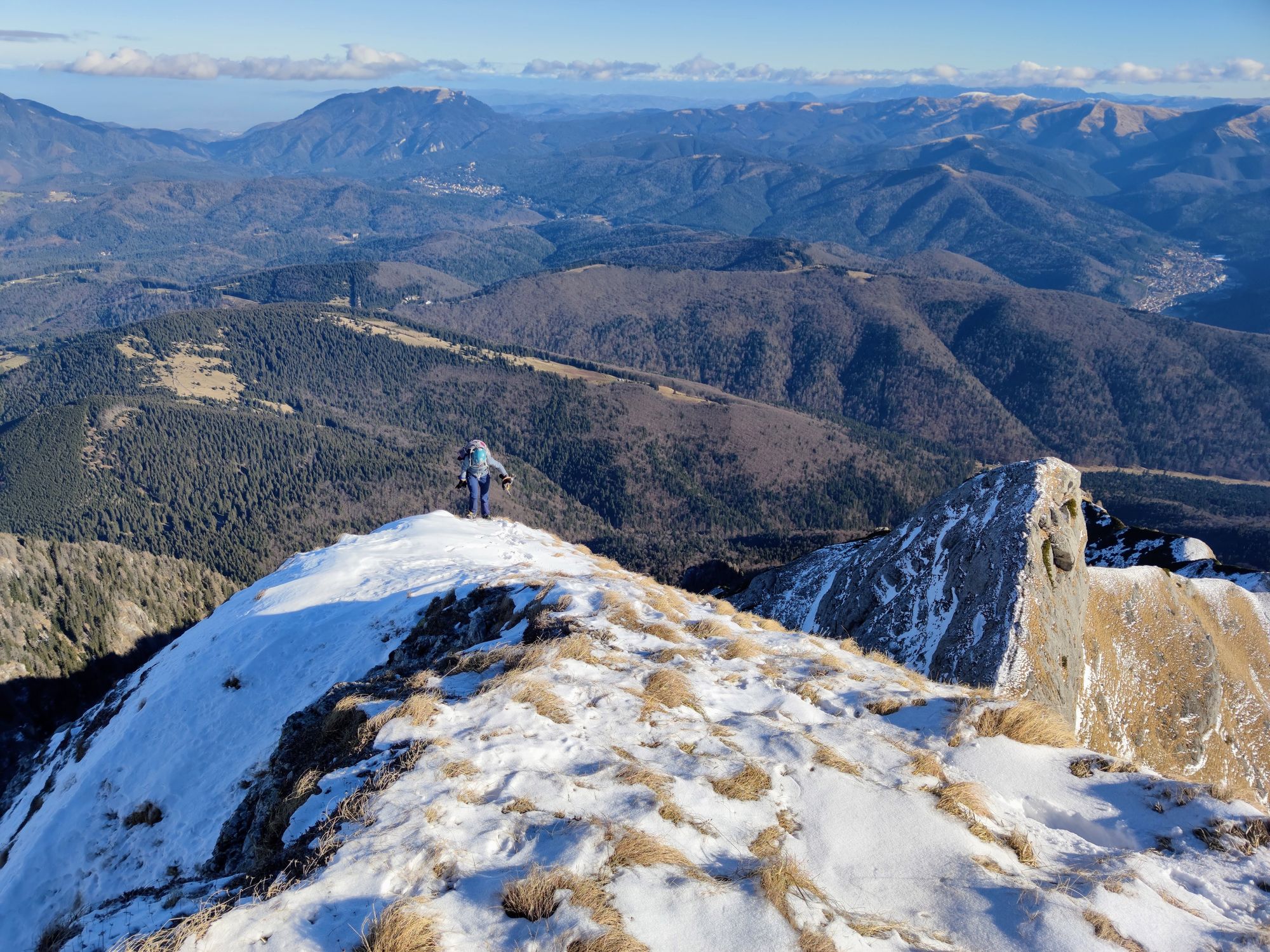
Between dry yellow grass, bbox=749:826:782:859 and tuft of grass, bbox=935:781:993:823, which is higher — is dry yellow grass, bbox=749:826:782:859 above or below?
above

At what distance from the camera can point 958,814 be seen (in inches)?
500

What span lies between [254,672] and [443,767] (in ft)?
60.2

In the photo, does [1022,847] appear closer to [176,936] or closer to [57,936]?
[176,936]

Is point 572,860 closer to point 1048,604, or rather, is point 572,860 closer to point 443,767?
point 443,767

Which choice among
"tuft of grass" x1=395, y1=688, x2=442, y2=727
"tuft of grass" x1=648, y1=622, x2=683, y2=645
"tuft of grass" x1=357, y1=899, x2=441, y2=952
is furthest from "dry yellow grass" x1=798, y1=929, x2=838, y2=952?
"tuft of grass" x1=648, y1=622, x2=683, y2=645

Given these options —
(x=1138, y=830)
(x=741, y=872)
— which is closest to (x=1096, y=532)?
(x=1138, y=830)

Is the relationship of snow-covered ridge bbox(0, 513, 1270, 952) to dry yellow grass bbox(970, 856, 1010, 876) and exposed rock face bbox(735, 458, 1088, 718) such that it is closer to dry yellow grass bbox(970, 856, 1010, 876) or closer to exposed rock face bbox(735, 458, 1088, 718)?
dry yellow grass bbox(970, 856, 1010, 876)

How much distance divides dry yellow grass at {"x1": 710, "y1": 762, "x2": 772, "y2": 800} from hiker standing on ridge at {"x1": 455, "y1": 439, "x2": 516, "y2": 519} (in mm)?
23832

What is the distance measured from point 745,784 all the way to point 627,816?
2.61m

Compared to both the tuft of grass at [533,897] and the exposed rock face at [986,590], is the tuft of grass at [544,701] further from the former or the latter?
the exposed rock face at [986,590]

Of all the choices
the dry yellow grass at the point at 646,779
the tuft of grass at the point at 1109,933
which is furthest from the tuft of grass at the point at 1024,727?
the dry yellow grass at the point at 646,779

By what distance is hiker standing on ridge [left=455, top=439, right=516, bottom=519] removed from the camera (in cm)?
3634

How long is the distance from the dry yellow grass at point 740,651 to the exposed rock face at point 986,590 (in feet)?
95.5

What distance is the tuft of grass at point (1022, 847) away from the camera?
12.0m
